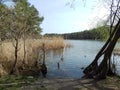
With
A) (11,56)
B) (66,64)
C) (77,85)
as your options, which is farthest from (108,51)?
(66,64)

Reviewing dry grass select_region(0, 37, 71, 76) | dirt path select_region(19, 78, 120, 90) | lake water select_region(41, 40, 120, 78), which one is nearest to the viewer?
dirt path select_region(19, 78, 120, 90)

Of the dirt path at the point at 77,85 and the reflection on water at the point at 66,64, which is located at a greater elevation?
the dirt path at the point at 77,85

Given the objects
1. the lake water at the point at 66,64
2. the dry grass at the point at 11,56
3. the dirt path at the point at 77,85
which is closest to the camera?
the dirt path at the point at 77,85

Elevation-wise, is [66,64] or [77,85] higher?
[77,85]

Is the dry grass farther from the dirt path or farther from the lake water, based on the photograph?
the dirt path

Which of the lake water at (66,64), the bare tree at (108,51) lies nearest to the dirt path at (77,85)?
the bare tree at (108,51)

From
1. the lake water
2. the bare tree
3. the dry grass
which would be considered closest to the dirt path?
the bare tree

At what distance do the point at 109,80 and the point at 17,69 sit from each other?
255 inches

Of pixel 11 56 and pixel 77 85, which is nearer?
pixel 77 85

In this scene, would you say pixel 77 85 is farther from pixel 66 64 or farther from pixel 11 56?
pixel 66 64

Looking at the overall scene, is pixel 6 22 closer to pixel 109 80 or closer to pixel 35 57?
pixel 35 57

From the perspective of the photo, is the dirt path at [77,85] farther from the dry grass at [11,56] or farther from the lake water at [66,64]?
the lake water at [66,64]

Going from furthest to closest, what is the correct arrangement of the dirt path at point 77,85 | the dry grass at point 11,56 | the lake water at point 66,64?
1. the lake water at point 66,64
2. the dry grass at point 11,56
3. the dirt path at point 77,85

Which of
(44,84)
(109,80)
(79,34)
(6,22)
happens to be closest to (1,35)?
(6,22)
